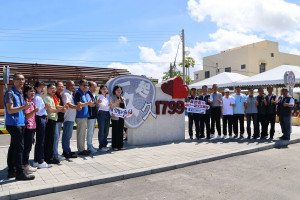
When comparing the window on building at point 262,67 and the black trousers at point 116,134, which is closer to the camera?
the black trousers at point 116,134

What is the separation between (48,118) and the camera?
17.4 ft

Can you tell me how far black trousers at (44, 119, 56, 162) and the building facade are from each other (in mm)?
45622

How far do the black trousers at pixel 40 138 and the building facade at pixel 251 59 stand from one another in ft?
151

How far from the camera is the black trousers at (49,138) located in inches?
211

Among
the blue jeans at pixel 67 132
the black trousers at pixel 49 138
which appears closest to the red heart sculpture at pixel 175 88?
the blue jeans at pixel 67 132

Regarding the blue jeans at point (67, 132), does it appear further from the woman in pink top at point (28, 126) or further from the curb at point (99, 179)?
the curb at point (99, 179)

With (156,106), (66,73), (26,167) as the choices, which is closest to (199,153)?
(156,106)

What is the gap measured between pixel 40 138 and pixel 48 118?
464 mm

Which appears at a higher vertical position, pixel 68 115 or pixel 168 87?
pixel 168 87

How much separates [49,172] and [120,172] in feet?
4.59

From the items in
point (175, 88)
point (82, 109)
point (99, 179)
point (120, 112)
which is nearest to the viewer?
point (99, 179)

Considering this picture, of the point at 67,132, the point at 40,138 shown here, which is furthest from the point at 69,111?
the point at 40,138

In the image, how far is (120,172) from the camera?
4.93 meters

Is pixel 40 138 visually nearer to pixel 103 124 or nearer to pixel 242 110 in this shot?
pixel 103 124
